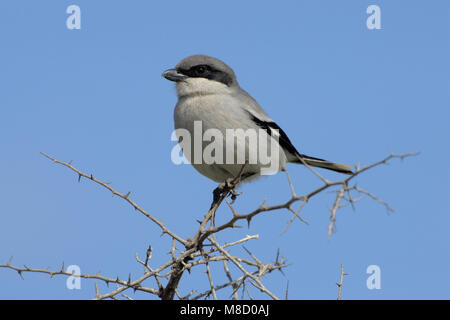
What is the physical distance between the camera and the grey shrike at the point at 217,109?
534 centimetres

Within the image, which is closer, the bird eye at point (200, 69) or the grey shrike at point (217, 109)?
the grey shrike at point (217, 109)

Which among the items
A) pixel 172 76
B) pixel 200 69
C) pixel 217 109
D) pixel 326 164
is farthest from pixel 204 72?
pixel 326 164

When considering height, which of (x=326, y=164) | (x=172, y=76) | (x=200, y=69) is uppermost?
(x=200, y=69)

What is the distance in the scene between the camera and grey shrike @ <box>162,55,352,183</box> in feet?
17.5

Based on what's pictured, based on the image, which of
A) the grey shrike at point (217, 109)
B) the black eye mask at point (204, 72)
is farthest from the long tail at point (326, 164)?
the black eye mask at point (204, 72)

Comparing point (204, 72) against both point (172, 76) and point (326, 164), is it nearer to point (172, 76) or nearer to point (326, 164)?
point (172, 76)

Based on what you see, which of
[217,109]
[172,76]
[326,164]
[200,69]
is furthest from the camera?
[326,164]

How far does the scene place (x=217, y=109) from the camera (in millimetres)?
5395

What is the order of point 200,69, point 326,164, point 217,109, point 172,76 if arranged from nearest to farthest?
point 217,109 → point 172,76 → point 200,69 → point 326,164

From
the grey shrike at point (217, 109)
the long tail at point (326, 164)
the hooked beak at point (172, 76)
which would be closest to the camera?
the grey shrike at point (217, 109)

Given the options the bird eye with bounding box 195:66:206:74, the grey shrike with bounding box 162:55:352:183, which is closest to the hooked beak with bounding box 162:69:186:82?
the grey shrike with bounding box 162:55:352:183

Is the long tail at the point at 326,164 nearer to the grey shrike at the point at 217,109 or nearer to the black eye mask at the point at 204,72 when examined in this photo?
the grey shrike at the point at 217,109

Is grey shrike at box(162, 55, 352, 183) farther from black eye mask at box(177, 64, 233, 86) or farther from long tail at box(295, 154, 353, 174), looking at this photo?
long tail at box(295, 154, 353, 174)
